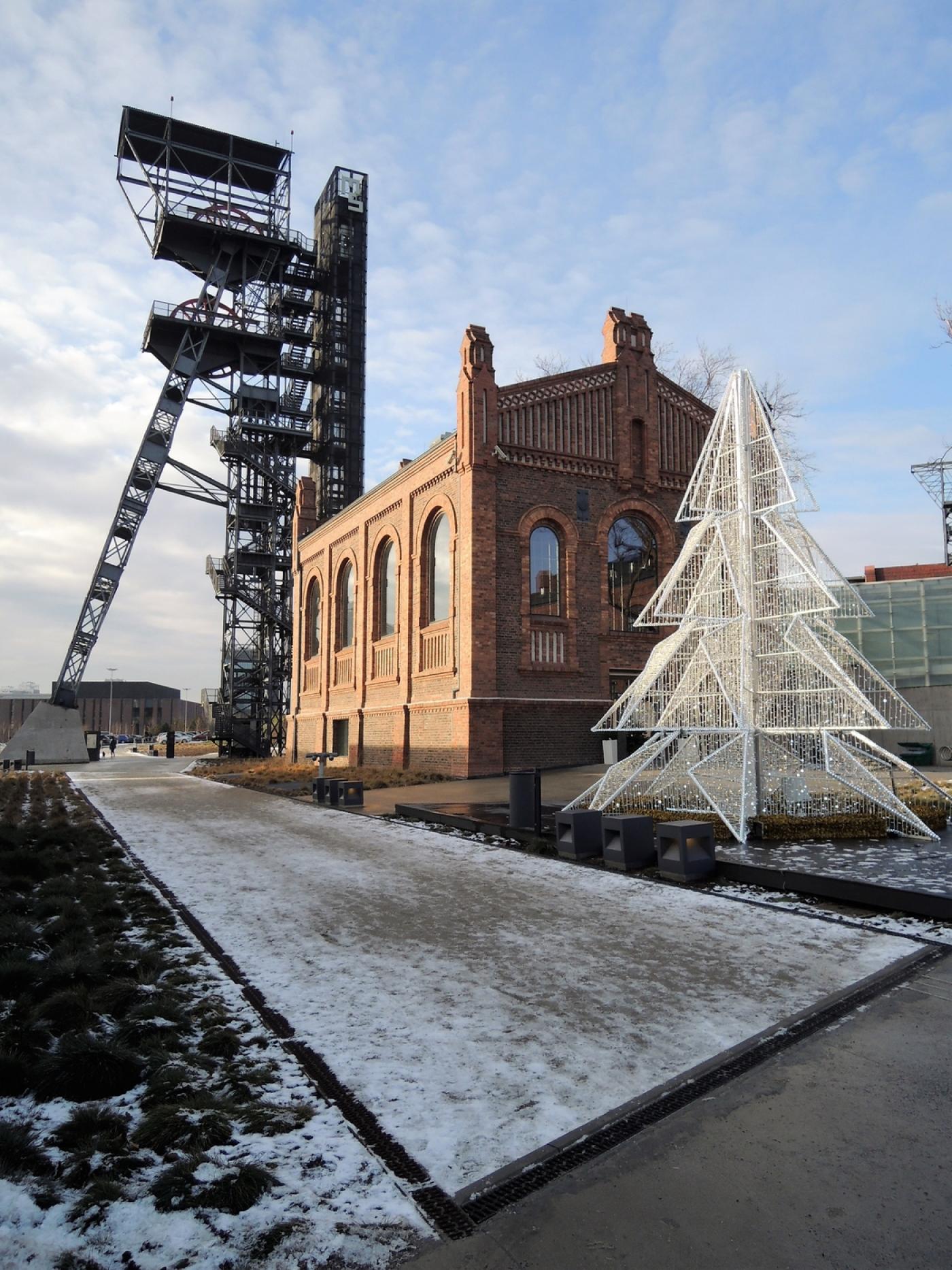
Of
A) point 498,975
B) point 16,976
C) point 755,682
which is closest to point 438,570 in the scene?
point 755,682

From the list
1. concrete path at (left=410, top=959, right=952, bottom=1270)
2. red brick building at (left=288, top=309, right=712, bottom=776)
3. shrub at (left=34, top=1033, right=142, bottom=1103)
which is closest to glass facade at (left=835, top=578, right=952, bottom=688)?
red brick building at (left=288, top=309, right=712, bottom=776)

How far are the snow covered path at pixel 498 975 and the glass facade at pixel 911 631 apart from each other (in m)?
26.9

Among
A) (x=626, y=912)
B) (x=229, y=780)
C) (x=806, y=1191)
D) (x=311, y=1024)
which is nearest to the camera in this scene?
(x=806, y=1191)

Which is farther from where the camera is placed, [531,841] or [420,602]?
[420,602]

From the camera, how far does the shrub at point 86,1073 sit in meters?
3.47

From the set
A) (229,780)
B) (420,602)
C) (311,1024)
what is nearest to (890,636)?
(420,602)

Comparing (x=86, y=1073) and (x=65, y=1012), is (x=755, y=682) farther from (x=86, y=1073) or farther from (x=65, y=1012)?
(x=86, y=1073)

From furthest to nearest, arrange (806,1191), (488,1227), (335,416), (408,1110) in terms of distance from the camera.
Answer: (335,416)
(408,1110)
(806,1191)
(488,1227)

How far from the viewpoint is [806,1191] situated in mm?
2781

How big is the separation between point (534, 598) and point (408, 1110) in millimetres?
19699

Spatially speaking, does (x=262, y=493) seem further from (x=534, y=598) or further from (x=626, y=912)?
(x=626, y=912)

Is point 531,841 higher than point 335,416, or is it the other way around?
point 335,416

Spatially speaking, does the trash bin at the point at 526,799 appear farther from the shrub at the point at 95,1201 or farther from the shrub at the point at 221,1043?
the shrub at the point at 95,1201

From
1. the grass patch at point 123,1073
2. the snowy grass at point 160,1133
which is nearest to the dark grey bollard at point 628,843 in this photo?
the grass patch at point 123,1073
